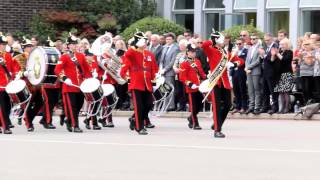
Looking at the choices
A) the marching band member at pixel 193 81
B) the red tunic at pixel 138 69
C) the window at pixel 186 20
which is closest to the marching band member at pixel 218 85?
the red tunic at pixel 138 69

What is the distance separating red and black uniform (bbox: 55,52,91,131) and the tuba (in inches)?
53.5

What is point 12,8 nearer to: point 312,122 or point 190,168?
point 312,122

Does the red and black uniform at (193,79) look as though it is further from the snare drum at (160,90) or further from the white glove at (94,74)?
the white glove at (94,74)

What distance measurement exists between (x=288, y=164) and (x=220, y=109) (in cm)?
428

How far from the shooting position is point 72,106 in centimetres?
1900

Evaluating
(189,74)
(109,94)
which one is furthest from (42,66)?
(189,74)

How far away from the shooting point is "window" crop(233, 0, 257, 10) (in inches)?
1160

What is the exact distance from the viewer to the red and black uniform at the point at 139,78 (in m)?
18.2

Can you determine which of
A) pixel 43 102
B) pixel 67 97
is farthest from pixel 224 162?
pixel 43 102

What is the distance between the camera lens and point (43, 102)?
2023cm

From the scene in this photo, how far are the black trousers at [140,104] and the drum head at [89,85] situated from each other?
1138mm

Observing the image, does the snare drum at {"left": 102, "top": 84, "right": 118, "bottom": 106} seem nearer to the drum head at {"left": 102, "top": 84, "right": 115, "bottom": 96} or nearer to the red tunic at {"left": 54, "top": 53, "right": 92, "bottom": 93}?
the drum head at {"left": 102, "top": 84, "right": 115, "bottom": 96}

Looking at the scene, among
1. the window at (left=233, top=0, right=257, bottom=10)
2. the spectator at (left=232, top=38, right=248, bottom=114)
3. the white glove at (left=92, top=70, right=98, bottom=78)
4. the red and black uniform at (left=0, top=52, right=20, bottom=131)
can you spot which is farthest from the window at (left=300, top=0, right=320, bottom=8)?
the red and black uniform at (left=0, top=52, right=20, bottom=131)

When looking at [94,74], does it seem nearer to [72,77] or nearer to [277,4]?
[72,77]
